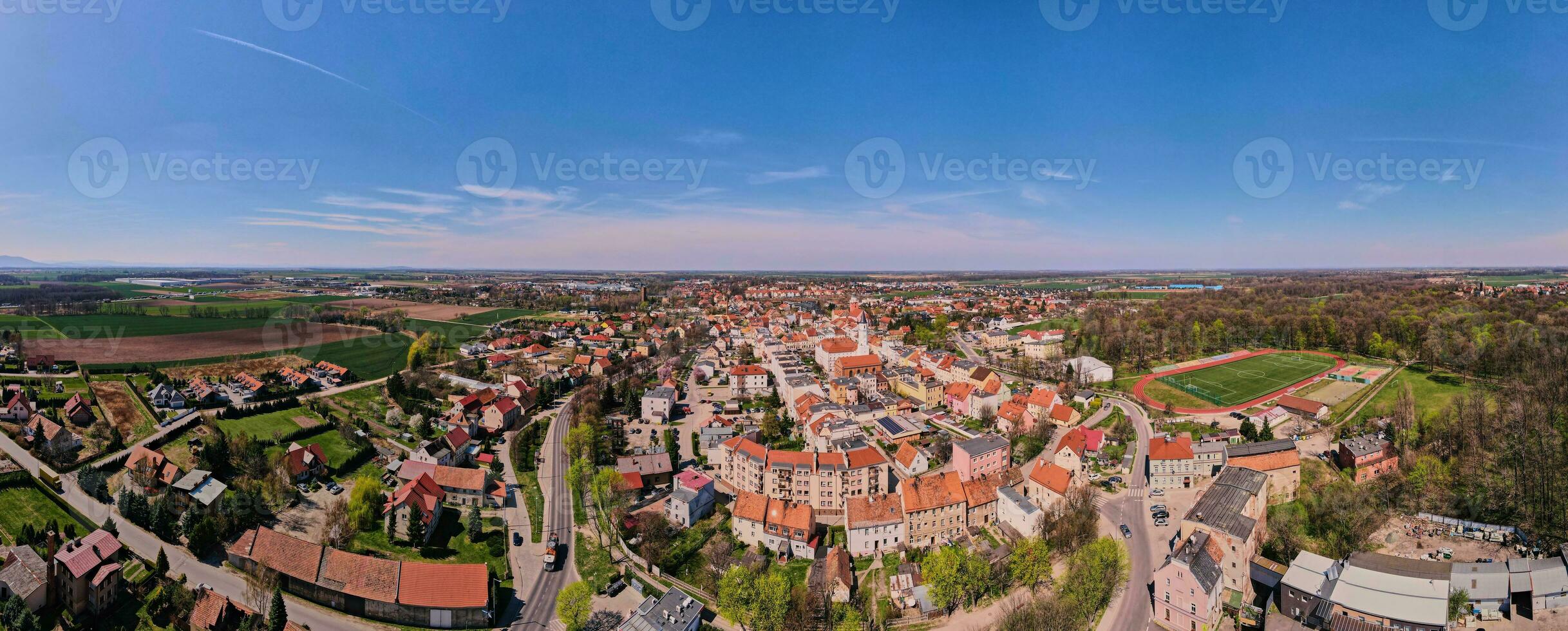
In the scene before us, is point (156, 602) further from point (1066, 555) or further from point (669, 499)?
point (1066, 555)

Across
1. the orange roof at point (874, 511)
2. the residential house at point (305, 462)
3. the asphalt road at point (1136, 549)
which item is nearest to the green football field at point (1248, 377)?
the asphalt road at point (1136, 549)

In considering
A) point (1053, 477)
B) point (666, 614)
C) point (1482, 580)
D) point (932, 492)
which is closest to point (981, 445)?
point (1053, 477)

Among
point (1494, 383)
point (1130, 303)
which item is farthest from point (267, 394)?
point (1130, 303)

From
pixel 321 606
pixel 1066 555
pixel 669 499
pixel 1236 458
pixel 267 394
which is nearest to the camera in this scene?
pixel 321 606

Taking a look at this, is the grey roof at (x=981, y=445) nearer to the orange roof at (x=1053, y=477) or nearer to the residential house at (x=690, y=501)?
the orange roof at (x=1053, y=477)

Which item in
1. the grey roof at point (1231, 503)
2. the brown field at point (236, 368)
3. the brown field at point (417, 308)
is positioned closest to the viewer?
the grey roof at point (1231, 503)

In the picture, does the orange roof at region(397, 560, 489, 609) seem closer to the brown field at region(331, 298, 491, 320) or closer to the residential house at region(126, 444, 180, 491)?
the residential house at region(126, 444, 180, 491)

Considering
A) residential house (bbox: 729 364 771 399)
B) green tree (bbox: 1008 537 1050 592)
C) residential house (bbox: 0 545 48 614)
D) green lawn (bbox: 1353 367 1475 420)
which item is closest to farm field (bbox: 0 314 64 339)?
residential house (bbox: 0 545 48 614)
